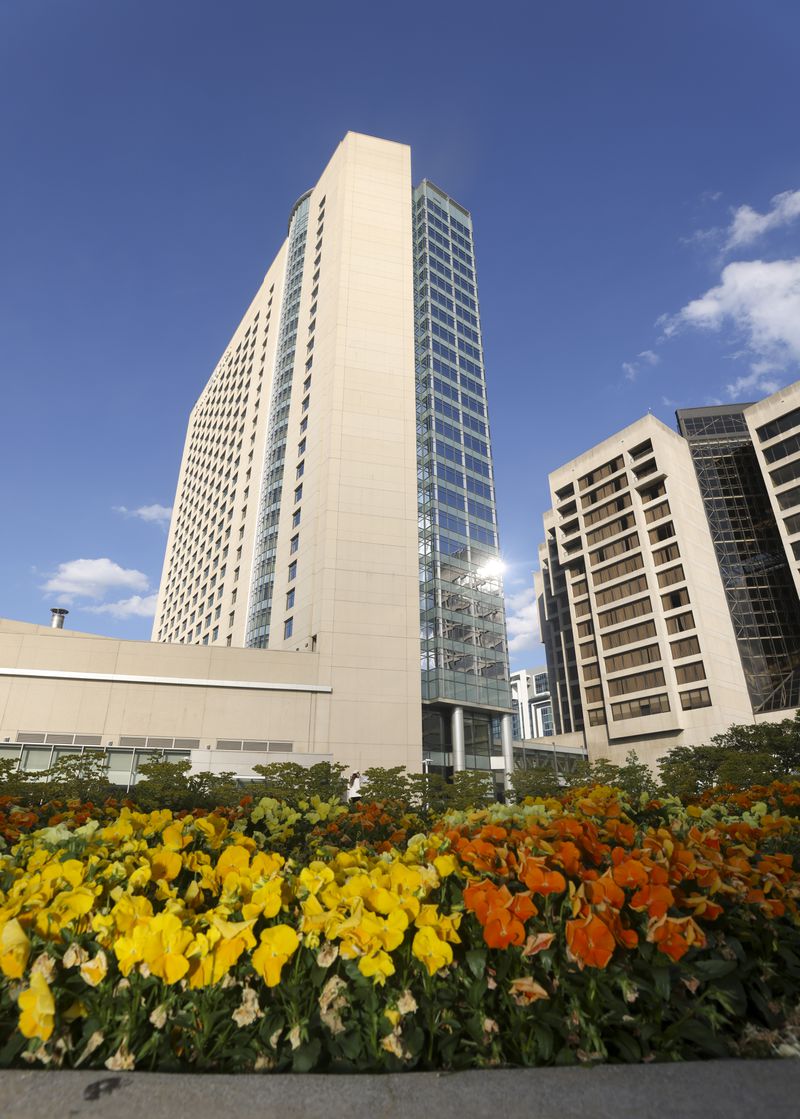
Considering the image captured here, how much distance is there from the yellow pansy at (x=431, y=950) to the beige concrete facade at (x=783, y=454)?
62873 millimetres

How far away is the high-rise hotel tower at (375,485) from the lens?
A: 134ft

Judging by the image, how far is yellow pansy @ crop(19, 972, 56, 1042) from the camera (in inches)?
92.9

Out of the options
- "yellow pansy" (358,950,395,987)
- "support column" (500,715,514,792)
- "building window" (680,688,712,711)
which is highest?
"building window" (680,688,712,711)

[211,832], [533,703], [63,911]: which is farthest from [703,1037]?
[533,703]

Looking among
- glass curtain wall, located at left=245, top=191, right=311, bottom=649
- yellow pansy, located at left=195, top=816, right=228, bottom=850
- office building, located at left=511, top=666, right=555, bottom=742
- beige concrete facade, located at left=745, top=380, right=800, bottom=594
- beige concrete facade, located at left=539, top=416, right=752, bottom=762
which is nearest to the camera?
yellow pansy, located at left=195, top=816, right=228, bottom=850

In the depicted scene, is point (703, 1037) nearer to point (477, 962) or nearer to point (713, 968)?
point (713, 968)

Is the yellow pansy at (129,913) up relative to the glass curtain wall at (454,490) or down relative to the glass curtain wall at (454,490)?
down

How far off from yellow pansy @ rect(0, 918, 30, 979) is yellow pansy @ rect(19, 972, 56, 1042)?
0.47 feet

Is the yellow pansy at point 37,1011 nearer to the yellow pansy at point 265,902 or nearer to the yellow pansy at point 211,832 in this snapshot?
the yellow pansy at point 265,902

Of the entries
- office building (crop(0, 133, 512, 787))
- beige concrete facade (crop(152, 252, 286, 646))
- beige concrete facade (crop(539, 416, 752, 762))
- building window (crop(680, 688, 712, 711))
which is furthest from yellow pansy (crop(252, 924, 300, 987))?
building window (crop(680, 688, 712, 711))

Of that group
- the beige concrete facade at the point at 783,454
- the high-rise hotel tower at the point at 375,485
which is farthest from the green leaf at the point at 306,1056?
the beige concrete facade at the point at 783,454

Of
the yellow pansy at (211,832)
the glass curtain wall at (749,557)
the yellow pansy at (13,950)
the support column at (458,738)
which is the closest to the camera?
the yellow pansy at (13,950)

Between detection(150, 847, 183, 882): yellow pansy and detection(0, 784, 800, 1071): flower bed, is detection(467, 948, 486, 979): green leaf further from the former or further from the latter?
detection(150, 847, 183, 882): yellow pansy

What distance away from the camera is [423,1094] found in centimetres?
228
